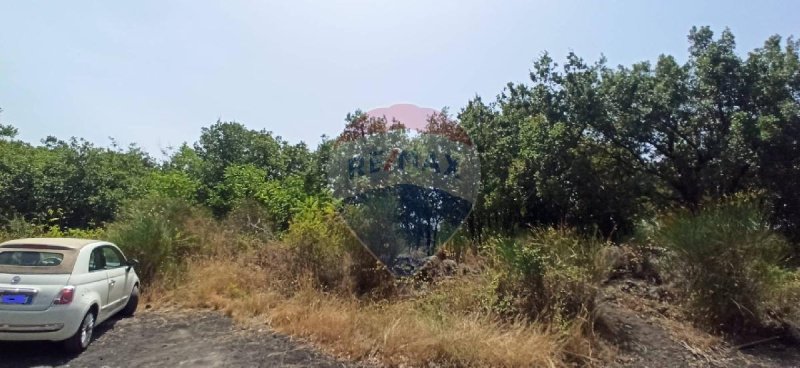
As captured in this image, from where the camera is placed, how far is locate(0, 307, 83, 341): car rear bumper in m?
6.36

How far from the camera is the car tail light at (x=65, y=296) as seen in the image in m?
6.50

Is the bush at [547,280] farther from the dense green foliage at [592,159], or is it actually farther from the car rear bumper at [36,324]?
the car rear bumper at [36,324]

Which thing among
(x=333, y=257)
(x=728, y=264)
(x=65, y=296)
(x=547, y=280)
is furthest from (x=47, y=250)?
(x=728, y=264)

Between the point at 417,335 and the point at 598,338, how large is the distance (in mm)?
2677

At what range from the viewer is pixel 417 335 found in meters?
7.08

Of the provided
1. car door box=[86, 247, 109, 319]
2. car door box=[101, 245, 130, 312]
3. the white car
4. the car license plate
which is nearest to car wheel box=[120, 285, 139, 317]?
car door box=[101, 245, 130, 312]

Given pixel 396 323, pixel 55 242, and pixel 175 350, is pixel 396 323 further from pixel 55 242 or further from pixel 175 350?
pixel 55 242

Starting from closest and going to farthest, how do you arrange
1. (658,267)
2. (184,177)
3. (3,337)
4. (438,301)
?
(3,337)
(438,301)
(658,267)
(184,177)

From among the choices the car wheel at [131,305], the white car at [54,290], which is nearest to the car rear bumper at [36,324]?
the white car at [54,290]

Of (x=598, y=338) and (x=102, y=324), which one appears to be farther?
(x=102, y=324)

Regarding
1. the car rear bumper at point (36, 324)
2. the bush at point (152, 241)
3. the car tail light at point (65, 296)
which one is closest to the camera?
the car rear bumper at point (36, 324)

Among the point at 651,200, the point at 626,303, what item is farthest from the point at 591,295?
the point at 651,200

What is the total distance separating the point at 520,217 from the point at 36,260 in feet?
30.3

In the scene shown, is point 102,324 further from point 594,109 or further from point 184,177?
point 594,109
